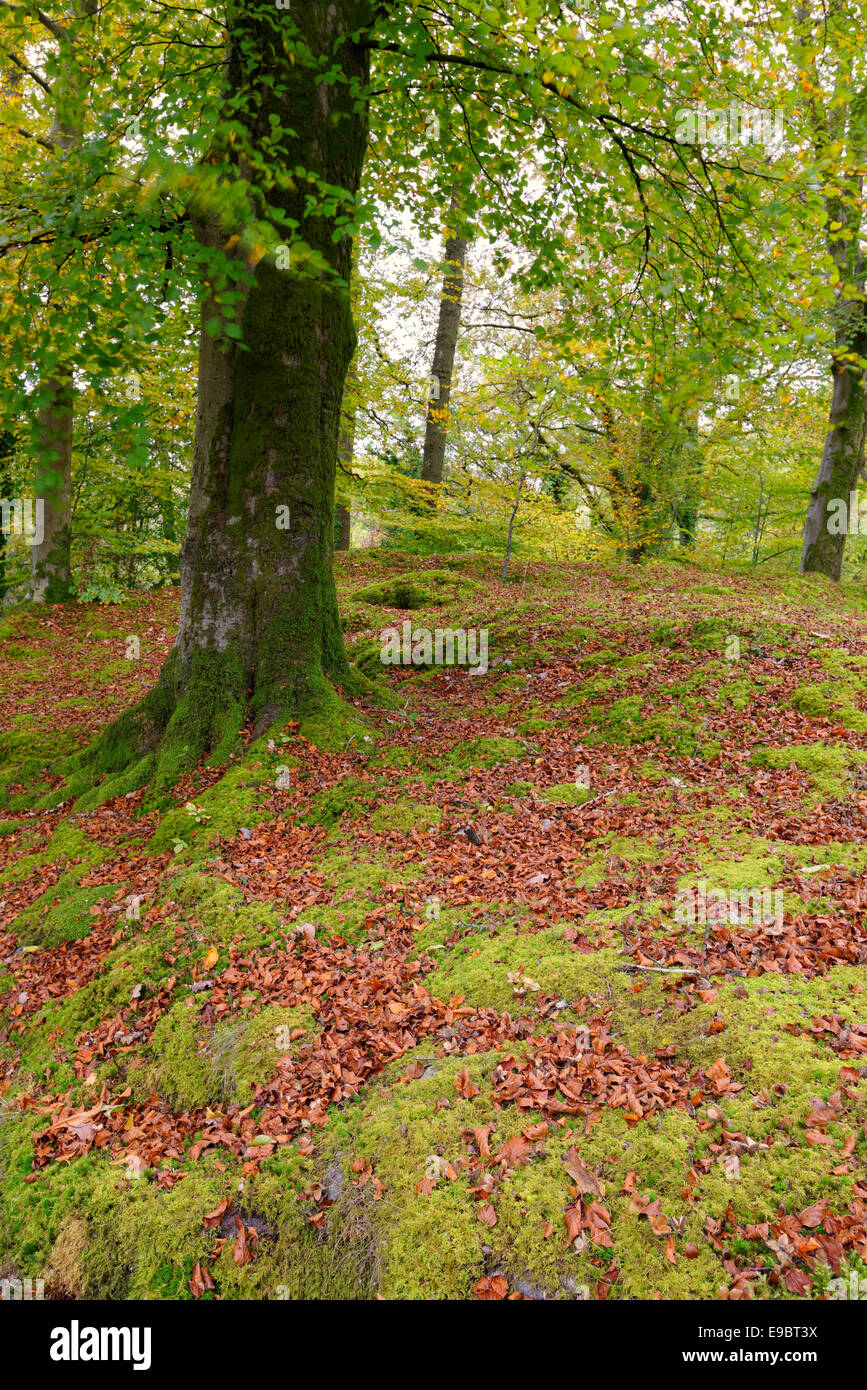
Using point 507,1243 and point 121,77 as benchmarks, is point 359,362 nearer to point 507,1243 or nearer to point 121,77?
point 121,77

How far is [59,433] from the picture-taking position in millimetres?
3473

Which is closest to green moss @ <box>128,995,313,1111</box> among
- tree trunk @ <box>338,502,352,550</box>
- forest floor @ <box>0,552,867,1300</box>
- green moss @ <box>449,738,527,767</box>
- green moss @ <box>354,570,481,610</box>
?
forest floor @ <box>0,552,867,1300</box>

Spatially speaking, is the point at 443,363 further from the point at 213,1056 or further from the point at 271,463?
the point at 213,1056

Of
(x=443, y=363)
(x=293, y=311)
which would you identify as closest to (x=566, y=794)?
(x=293, y=311)

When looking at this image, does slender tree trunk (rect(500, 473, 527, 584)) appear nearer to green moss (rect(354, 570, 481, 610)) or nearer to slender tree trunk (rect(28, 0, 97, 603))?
green moss (rect(354, 570, 481, 610))

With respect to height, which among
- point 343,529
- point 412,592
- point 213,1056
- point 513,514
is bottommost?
point 213,1056

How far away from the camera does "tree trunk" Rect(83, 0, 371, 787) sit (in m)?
5.38

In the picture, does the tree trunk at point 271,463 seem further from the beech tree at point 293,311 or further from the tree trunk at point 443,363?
the tree trunk at point 443,363

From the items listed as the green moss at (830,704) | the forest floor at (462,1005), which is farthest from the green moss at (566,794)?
the green moss at (830,704)

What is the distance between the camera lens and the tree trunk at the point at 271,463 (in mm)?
5379

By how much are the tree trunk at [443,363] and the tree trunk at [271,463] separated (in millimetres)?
9725

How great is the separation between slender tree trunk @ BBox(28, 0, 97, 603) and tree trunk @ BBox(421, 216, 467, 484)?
292 inches

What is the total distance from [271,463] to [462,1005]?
428cm
